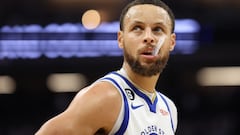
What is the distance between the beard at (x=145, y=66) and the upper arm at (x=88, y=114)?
20cm

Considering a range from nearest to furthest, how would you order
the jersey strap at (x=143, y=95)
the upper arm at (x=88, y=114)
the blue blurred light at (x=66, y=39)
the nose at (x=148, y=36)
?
the upper arm at (x=88, y=114)
the nose at (x=148, y=36)
the jersey strap at (x=143, y=95)
the blue blurred light at (x=66, y=39)

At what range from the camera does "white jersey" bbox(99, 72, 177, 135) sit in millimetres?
2369

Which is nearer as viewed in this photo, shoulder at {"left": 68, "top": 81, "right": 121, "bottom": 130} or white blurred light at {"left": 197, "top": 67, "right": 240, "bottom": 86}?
shoulder at {"left": 68, "top": 81, "right": 121, "bottom": 130}

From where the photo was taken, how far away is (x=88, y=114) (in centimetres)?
225

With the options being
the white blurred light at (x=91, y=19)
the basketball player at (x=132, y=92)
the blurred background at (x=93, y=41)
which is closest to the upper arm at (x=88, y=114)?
the basketball player at (x=132, y=92)

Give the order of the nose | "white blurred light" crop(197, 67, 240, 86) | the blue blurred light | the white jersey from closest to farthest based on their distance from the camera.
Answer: the white jersey, the nose, the blue blurred light, "white blurred light" crop(197, 67, 240, 86)

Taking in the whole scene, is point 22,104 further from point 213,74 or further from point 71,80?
point 213,74

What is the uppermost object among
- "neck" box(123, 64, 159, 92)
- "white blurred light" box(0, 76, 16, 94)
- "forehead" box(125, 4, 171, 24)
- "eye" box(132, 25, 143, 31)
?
"forehead" box(125, 4, 171, 24)

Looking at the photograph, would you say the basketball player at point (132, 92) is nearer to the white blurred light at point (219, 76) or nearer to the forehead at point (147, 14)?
the forehead at point (147, 14)

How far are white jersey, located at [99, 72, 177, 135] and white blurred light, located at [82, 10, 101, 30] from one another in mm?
5339

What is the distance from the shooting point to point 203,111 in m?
9.22

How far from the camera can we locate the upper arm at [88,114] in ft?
7.27

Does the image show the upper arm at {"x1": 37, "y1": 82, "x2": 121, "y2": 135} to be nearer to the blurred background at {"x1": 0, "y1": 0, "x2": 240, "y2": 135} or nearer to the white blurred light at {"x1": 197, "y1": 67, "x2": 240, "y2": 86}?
the blurred background at {"x1": 0, "y1": 0, "x2": 240, "y2": 135}

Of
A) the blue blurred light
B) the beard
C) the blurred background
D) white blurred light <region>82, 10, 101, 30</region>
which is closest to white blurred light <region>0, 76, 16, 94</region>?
the blurred background
